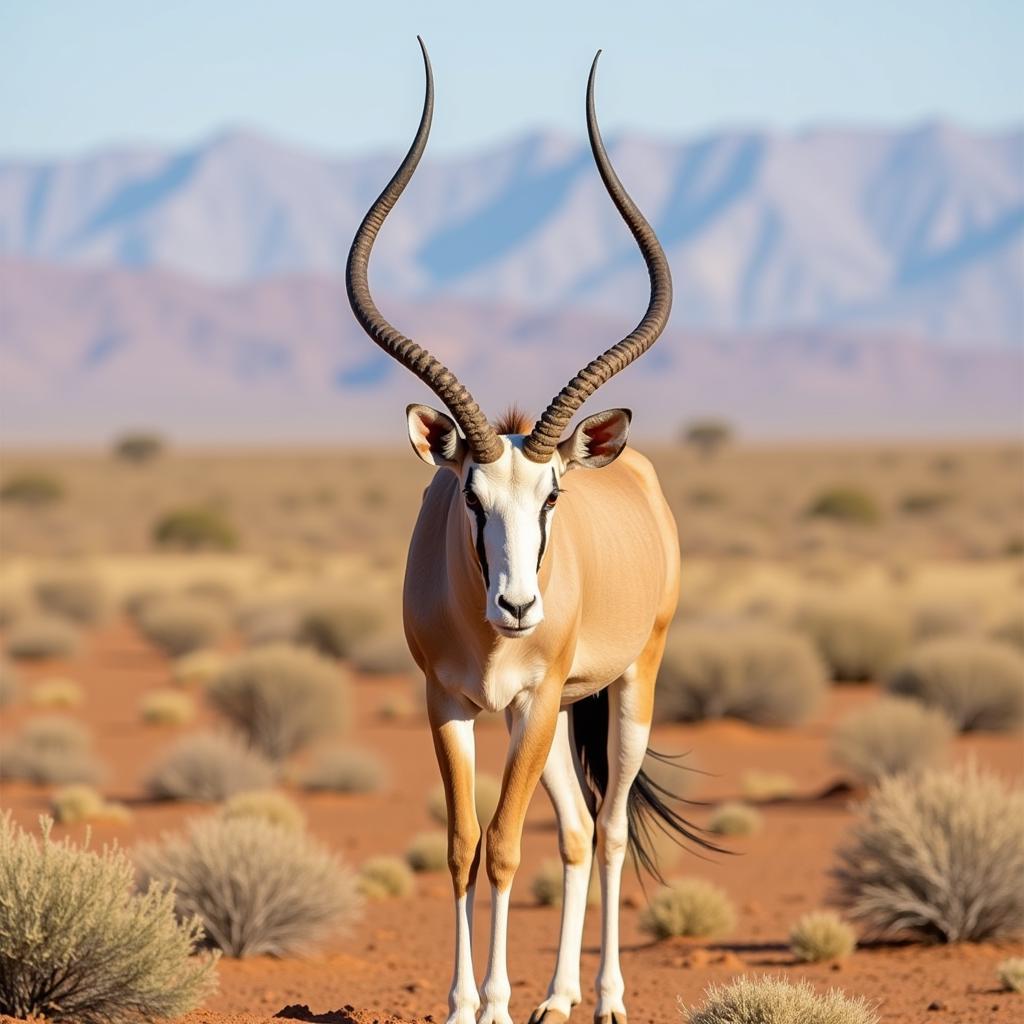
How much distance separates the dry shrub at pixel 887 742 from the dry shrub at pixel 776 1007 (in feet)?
36.0

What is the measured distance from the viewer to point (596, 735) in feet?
29.8

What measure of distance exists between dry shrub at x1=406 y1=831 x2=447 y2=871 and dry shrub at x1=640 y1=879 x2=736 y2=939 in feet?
9.96

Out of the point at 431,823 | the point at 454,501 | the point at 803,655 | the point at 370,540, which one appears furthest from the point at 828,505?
the point at 454,501

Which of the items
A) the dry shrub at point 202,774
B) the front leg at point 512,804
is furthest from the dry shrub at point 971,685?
the front leg at point 512,804

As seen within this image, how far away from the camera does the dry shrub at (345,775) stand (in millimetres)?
19094

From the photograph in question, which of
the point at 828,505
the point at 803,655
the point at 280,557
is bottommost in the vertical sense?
the point at 803,655

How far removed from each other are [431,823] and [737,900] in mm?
4268

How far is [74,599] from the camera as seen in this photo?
35.6m

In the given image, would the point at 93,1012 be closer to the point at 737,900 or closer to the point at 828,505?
the point at 737,900

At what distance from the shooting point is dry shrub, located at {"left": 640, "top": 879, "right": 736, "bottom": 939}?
12172mm

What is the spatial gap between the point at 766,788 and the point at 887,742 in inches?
50.1

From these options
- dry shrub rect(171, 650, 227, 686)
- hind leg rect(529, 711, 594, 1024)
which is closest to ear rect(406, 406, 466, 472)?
hind leg rect(529, 711, 594, 1024)

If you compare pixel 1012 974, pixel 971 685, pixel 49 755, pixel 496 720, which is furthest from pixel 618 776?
pixel 496 720

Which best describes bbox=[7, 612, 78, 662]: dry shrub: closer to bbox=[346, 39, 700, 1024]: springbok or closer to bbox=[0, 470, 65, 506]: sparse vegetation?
bbox=[346, 39, 700, 1024]: springbok
